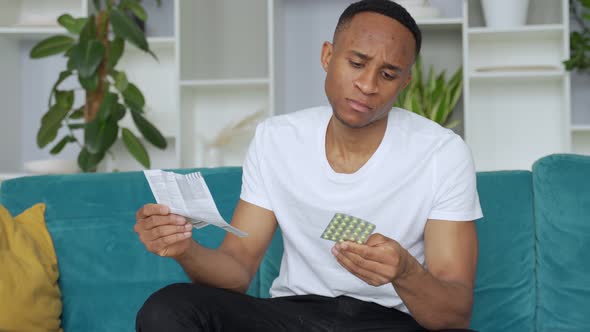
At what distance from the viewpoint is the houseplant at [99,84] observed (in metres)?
3.12

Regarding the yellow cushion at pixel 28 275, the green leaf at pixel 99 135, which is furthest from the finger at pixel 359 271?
the green leaf at pixel 99 135

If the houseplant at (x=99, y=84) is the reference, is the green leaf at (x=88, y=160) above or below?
below

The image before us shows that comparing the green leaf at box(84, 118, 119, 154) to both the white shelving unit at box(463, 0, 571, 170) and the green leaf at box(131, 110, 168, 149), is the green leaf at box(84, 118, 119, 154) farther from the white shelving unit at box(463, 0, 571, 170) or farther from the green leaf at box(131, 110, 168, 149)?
the white shelving unit at box(463, 0, 571, 170)

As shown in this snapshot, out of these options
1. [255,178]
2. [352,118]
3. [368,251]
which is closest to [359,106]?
[352,118]

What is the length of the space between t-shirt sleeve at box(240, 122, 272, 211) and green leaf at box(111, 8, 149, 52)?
1517 mm

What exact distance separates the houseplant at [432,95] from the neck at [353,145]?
1.74 m

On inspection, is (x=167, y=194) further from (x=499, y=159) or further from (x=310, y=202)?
(x=499, y=159)

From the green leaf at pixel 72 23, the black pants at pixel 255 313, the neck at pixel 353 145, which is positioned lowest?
the black pants at pixel 255 313

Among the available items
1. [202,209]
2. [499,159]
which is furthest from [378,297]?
[499,159]

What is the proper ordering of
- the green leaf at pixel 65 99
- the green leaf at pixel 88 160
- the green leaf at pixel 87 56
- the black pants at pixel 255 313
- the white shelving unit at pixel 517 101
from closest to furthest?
the black pants at pixel 255 313, the green leaf at pixel 87 56, the green leaf at pixel 88 160, the green leaf at pixel 65 99, the white shelving unit at pixel 517 101

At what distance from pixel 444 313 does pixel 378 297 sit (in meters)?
0.21

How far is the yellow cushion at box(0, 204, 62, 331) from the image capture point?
1756 mm

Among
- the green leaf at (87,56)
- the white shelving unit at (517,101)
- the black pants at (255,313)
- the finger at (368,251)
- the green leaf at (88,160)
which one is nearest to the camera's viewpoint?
the finger at (368,251)

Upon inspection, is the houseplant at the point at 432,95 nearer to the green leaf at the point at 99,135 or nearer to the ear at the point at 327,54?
the green leaf at the point at 99,135
